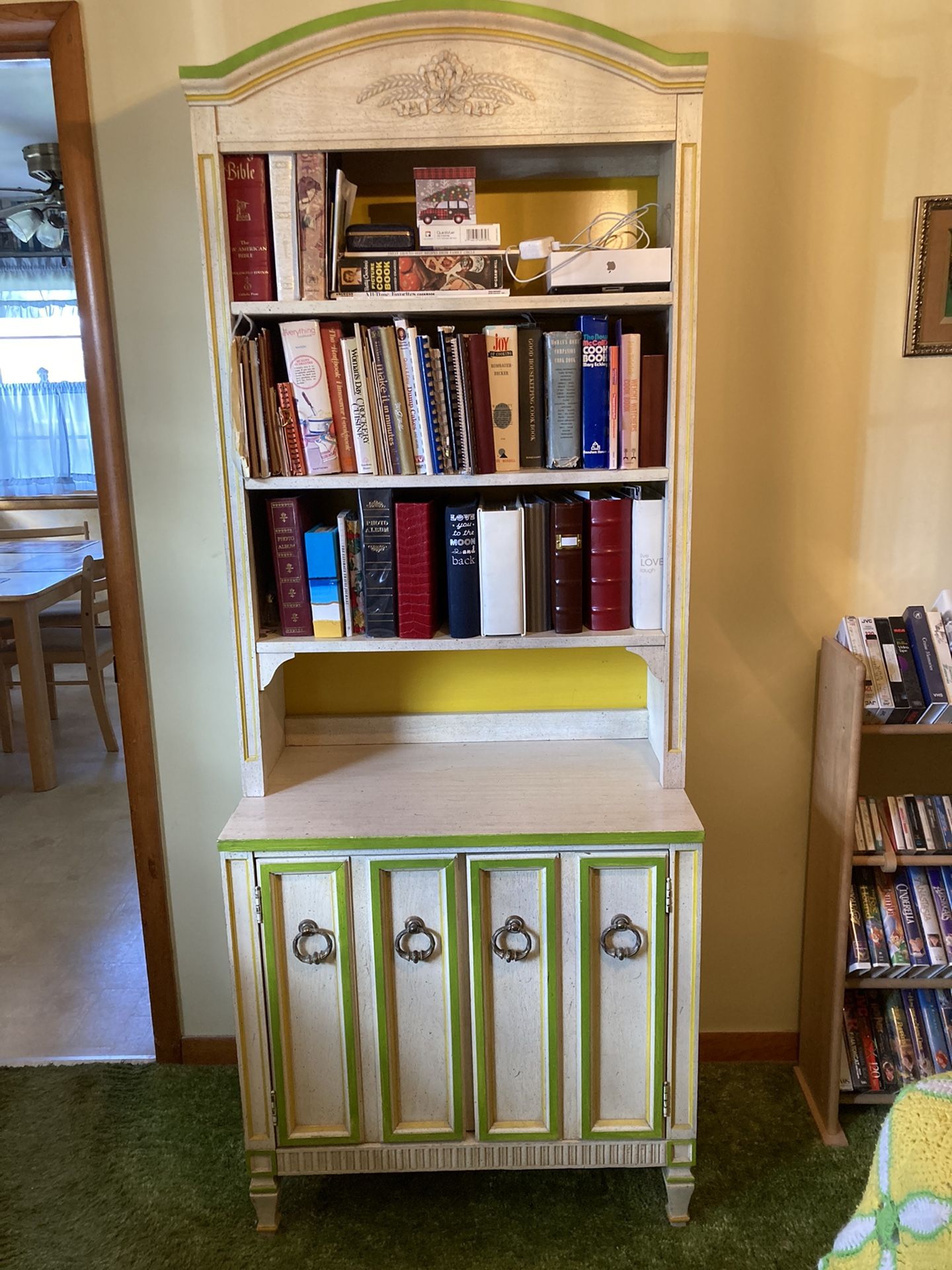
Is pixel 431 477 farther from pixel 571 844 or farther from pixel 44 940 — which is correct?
pixel 44 940

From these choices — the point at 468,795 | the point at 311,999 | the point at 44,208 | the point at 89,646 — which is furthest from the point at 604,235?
the point at 44,208

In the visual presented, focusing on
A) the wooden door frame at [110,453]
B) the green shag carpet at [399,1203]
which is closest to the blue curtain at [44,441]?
the wooden door frame at [110,453]

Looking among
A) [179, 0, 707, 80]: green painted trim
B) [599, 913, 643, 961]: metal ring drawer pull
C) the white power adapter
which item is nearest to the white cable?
the white power adapter

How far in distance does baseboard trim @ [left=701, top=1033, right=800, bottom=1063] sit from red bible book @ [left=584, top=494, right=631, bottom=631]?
3.53 ft

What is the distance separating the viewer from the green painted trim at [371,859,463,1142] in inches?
67.7

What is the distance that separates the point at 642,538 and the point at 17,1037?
6.41 feet

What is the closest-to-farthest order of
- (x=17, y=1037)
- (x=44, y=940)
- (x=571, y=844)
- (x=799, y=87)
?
(x=571, y=844) < (x=799, y=87) < (x=17, y=1037) < (x=44, y=940)

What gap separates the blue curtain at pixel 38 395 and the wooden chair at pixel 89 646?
2311 millimetres

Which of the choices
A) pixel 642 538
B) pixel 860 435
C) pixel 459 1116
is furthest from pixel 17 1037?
pixel 860 435

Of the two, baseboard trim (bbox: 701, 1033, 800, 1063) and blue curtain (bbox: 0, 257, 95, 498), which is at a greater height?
blue curtain (bbox: 0, 257, 95, 498)

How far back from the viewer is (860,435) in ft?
6.62

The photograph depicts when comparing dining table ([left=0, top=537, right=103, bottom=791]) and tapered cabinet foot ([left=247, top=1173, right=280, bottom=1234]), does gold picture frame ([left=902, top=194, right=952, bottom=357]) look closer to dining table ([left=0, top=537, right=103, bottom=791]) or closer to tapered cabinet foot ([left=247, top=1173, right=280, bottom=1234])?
tapered cabinet foot ([left=247, top=1173, right=280, bottom=1234])

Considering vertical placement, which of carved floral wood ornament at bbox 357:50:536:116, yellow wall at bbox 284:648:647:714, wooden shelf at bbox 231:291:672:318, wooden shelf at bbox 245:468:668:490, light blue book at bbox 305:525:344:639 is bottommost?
yellow wall at bbox 284:648:647:714

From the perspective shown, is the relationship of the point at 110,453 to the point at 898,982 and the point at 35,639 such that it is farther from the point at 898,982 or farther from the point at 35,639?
the point at 35,639
